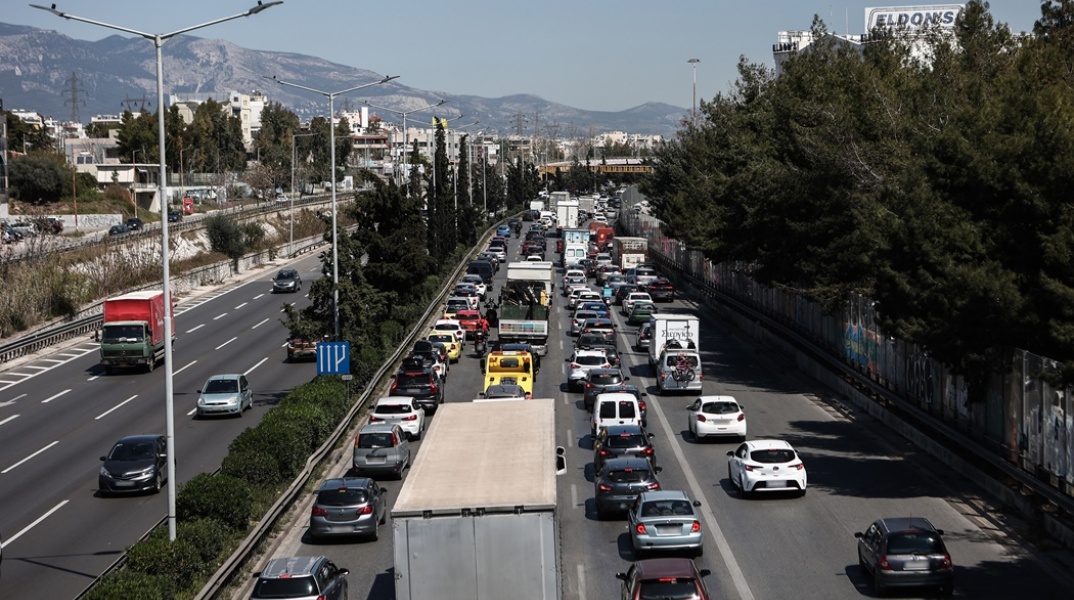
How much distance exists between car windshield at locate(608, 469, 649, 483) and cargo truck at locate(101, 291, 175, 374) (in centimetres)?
2974

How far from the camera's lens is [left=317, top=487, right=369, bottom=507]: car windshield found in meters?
25.9

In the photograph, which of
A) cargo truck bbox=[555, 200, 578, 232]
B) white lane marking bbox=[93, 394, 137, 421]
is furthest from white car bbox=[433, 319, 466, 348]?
cargo truck bbox=[555, 200, 578, 232]

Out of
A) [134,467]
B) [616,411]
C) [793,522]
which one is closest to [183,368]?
[134,467]

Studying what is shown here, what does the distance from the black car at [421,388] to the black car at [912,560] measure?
71.5 ft

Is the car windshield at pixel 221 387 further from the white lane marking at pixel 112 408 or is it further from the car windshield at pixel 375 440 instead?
the car windshield at pixel 375 440

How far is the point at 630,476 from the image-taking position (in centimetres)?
2727

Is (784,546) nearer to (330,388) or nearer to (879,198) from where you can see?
(330,388)

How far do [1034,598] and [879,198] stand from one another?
27.7 meters

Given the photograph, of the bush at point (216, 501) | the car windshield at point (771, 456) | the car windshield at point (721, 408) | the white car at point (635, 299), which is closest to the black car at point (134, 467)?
the bush at point (216, 501)

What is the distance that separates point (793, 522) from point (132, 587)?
1417 cm

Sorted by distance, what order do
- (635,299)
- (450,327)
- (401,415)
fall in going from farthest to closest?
1. (635,299)
2. (450,327)
3. (401,415)

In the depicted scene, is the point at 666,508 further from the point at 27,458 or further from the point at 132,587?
the point at 27,458

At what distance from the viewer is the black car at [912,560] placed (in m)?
20.7

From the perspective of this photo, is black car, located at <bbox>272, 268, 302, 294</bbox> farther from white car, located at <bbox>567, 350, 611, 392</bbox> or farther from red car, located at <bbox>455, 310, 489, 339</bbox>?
white car, located at <bbox>567, 350, 611, 392</bbox>
